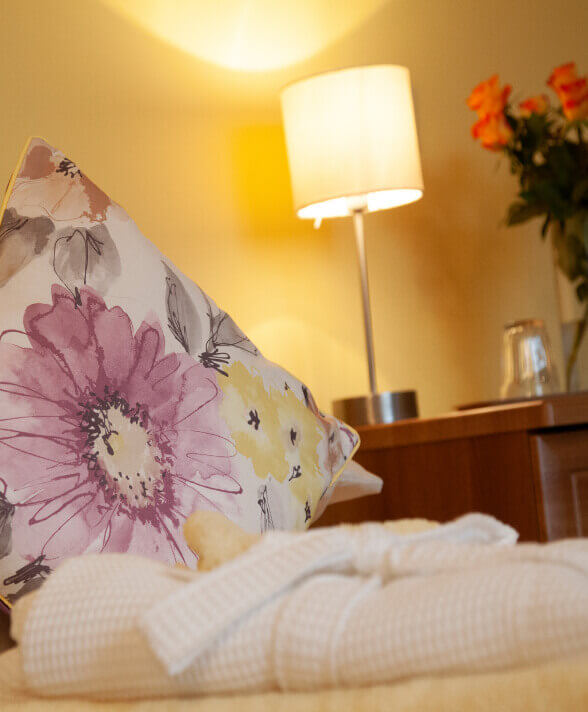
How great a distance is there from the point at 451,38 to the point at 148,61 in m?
0.76

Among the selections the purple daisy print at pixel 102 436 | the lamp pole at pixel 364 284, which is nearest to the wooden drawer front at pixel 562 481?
the lamp pole at pixel 364 284

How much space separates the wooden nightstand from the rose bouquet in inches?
19.8

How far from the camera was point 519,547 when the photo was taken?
39 centimetres

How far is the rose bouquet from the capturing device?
1.74 metres

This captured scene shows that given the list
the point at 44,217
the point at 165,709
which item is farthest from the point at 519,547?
the point at 44,217

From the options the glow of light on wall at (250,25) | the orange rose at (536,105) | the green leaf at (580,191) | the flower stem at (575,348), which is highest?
the glow of light on wall at (250,25)

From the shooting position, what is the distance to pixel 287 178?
1.89 m

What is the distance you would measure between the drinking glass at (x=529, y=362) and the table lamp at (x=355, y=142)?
210 mm

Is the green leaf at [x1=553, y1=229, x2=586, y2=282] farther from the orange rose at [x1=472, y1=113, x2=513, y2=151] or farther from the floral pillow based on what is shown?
the floral pillow

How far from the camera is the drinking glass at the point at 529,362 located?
1.72 meters

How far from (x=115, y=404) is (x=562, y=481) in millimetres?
754

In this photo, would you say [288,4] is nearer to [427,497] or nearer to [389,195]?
[389,195]

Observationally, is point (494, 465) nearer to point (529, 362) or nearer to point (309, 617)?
point (529, 362)

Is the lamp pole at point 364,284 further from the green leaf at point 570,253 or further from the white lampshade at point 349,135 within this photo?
the green leaf at point 570,253
